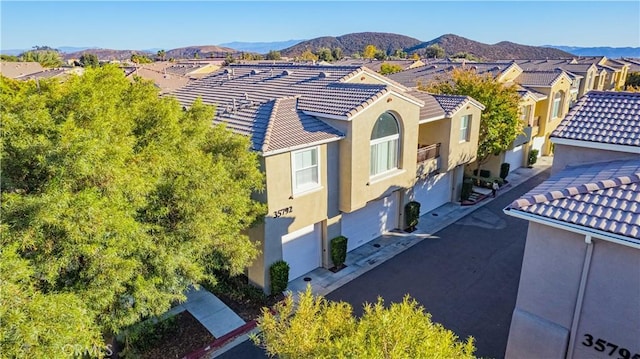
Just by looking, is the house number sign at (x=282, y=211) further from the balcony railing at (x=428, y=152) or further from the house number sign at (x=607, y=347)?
the house number sign at (x=607, y=347)

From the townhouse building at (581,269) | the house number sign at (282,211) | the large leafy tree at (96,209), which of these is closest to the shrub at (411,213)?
the house number sign at (282,211)

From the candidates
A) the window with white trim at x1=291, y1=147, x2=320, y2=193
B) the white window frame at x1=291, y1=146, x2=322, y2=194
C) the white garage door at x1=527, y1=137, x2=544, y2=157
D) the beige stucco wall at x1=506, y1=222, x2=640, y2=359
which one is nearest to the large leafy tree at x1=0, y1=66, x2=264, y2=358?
the white window frame at x1=291, y1=146, x2=322, y2=194

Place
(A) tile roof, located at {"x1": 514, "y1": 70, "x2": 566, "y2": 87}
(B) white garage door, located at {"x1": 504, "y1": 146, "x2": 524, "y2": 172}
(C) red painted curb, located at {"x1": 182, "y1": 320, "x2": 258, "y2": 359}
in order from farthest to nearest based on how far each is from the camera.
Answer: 1. (A) tile roof, located at {"x1": 514, "y1": 70, "x2": 566, "y2": 87}
2. (B) white garage door, located at {"x1": 504, "y1": 146, "x2": 524, "y2": 172}
3. (C) red painted curb, located at {"x1": 182, "y1": 320, "x2": 258, "y2": 359}

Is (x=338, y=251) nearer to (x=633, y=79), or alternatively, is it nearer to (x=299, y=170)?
(x=299, y=170)

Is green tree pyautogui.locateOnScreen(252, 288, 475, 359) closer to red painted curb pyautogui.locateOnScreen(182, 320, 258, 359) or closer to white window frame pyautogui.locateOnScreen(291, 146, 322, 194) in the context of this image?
red painted curb pyautogui.locateOnScreen(182, 320, 258, 359)

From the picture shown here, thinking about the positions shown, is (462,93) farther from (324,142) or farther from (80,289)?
(80,289)

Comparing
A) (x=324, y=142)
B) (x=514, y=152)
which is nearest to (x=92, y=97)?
(x=324, y=142)
